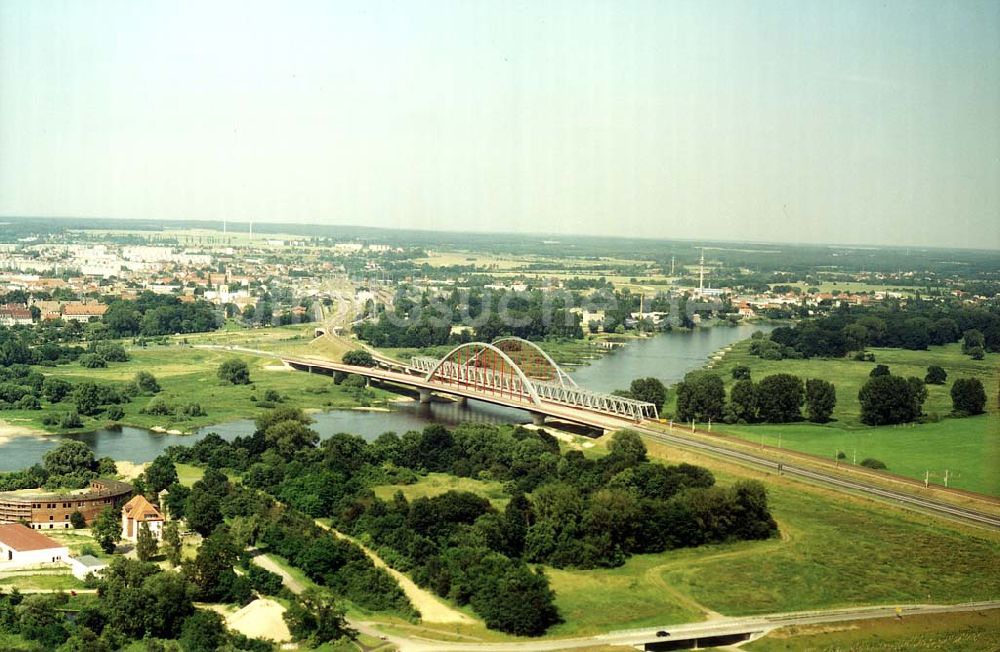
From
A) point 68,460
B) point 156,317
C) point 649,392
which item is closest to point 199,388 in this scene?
point 68,460

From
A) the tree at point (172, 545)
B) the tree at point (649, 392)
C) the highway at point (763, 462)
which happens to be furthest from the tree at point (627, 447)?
the tree at point (172, 545)

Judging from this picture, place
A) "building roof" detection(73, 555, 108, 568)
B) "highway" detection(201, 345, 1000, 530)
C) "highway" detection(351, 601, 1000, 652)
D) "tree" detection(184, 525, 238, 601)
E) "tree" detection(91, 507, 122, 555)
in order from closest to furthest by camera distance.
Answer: "highway" detection(351, 601, 1000, 652), "tree" detection(184, 525, 238, 601), "building roof" detection(73, 555, 108, 568), "tree" detection(91, 507, 122, 555), "highway" detection(201, 345, 1000, 530)

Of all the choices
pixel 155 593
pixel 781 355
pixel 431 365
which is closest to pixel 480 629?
pixel 155 593

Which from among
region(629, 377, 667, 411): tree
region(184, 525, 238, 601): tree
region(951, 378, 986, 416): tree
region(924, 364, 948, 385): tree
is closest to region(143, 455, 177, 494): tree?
region(184, 525, 238, 601): tree

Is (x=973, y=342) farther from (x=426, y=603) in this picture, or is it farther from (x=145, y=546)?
(x=145, y=546)

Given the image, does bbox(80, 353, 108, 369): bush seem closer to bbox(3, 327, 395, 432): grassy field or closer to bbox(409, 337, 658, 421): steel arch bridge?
bbox(3, 327, 395, 432): grassy field

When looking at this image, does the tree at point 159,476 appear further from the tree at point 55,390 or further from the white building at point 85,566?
the tree at point 55,390
